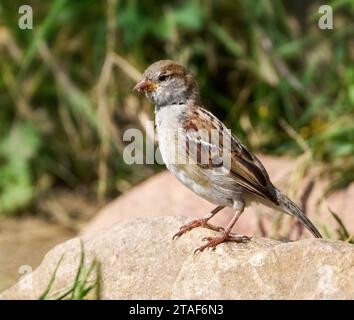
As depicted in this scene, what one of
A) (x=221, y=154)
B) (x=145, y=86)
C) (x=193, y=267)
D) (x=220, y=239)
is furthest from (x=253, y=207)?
(x=193, y=267)

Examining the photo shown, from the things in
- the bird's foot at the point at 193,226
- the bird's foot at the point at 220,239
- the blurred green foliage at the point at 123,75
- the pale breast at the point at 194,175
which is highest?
the blurred green foliage at the point at 123,75

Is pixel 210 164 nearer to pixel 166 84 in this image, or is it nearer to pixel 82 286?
pixel 166 84

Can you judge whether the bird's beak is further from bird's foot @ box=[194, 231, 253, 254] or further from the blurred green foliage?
the blurred green foliage

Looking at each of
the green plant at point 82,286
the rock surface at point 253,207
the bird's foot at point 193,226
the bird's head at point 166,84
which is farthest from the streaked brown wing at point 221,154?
the rock surface at point 253,207

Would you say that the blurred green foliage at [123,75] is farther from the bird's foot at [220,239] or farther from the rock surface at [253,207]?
the bird's foot at [220,239]

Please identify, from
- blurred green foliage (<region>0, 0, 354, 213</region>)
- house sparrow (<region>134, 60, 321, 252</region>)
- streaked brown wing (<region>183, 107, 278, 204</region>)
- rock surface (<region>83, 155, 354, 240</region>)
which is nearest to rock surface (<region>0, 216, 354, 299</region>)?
house sparrow (<region>134, 60, 321, 252</region>)

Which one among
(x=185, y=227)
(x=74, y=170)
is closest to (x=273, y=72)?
(x=74, y=170)
